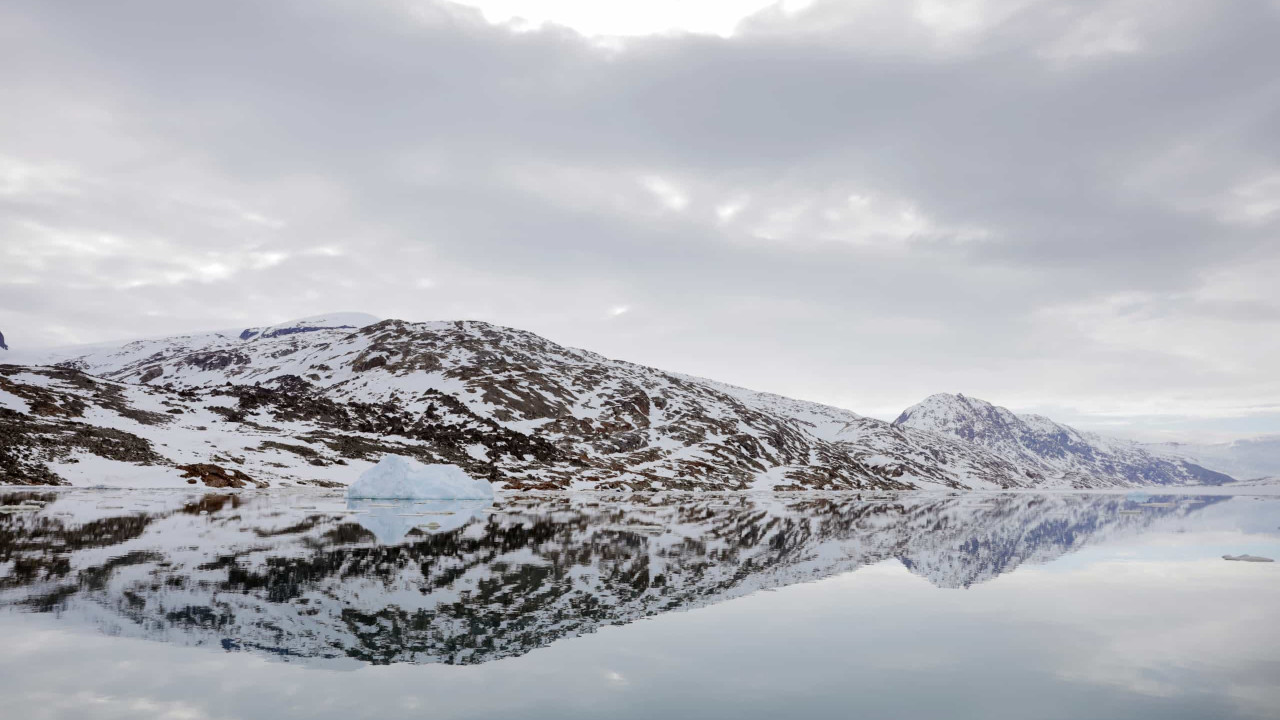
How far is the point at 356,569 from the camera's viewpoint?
28.0m

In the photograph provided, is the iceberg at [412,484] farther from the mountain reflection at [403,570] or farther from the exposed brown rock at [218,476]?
the mountain reflection at [403,570]

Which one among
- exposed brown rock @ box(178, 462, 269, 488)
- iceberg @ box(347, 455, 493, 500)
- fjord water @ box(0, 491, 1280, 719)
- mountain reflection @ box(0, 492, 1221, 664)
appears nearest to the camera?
fjord water @ box(0, 491, 1280, 719)

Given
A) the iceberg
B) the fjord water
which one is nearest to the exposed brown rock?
the iceberg

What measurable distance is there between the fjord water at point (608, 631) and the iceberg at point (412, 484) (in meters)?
56.3

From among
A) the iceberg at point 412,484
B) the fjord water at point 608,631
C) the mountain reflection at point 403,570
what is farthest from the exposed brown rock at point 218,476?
the fjord water at point 608,631

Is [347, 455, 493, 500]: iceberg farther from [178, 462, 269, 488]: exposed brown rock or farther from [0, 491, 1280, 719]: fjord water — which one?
[0, 491, 1280, 719]: fjord water

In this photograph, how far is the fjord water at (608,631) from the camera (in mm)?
13297

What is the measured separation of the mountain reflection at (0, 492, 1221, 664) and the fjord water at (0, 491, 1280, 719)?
6.4 inches

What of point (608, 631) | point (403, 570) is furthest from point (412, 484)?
point (608, 631)

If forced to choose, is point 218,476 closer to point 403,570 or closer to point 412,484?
point 412,484

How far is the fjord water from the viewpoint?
1330 centimetres

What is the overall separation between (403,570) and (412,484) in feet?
245

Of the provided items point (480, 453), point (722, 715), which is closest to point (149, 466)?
point (480, 453)

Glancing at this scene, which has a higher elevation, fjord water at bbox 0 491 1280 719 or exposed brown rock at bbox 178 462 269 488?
fjord water at bbox 0 491 1280 719
